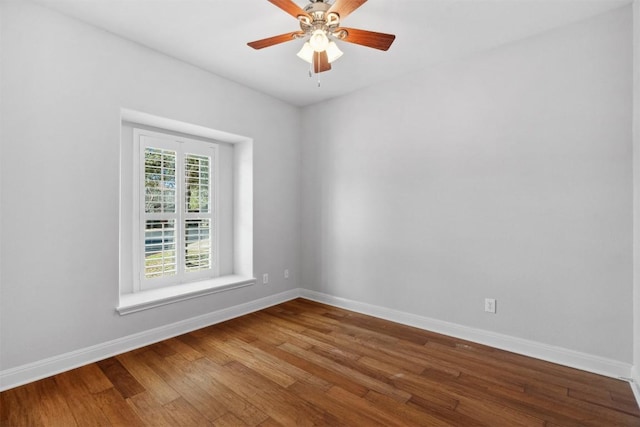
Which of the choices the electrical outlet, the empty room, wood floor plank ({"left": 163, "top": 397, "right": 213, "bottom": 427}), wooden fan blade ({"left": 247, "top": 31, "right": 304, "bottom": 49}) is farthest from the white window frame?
the electrical outlet

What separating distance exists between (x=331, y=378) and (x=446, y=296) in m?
1.47

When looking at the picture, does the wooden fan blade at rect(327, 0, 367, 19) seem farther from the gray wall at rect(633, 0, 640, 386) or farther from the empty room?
the gray wall at rect(633, 0, 640, 386)

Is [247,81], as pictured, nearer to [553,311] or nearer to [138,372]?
[138,372]

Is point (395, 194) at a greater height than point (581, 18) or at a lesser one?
lesser

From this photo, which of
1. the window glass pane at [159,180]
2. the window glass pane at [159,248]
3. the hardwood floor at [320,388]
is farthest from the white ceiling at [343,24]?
the hardwood floor at [320,388]

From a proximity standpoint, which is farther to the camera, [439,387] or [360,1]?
[439,387]

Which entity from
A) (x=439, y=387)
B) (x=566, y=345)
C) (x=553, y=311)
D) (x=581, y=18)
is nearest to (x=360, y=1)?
→ (x=581, y=18)

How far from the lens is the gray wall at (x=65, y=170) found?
203 cm

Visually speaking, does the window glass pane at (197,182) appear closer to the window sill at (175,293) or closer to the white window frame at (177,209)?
the white window frame at (177,209)

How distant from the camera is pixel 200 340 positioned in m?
2.79

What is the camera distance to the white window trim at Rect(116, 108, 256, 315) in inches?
109

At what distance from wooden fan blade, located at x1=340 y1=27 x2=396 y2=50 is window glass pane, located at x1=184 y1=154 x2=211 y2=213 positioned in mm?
2241

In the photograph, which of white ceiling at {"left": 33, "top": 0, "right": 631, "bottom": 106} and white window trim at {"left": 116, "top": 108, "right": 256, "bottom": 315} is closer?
white ceiling at {"left": 33, "top": 0, "right": 631, "bottom": 106}

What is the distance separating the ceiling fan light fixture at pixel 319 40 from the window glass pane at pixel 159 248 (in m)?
2.35
